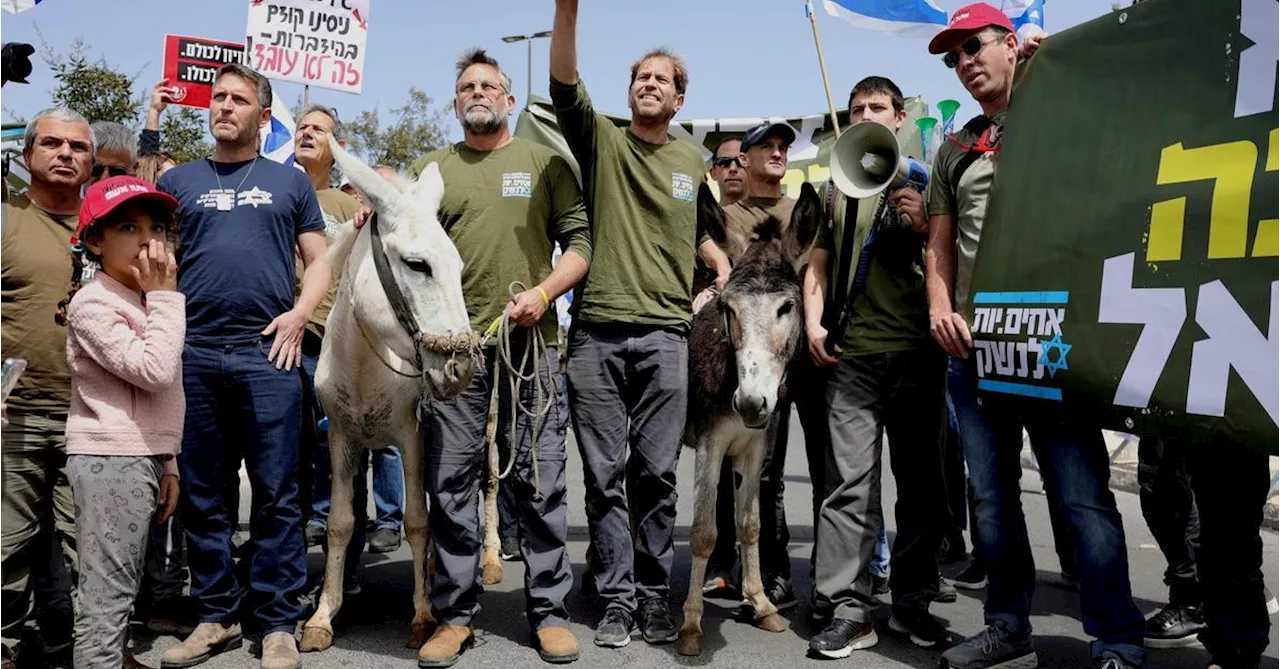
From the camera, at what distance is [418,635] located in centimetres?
466

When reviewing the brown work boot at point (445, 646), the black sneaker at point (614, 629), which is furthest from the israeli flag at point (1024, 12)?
the brown work boot at point (445, 646)

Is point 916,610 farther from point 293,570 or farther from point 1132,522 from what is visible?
point 1132,522

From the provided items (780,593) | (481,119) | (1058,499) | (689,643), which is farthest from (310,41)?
(1058,499)

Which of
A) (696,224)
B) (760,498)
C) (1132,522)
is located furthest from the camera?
(1132,522)

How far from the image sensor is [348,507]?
484 centimetres

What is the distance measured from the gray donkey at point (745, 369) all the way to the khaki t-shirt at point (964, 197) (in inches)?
23.9

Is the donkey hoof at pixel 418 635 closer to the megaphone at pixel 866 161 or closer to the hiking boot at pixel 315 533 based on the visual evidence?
the hiking boot at pixel 315 533

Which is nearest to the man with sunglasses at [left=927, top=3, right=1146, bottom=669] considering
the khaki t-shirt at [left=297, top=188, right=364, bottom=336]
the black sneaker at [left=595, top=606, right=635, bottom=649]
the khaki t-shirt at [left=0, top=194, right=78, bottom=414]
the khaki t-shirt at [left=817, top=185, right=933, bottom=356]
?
the khaki t-shirt at [left=817, top=185, right=933, bottom=356]

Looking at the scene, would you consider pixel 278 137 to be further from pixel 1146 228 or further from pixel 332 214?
pixel 1146 228

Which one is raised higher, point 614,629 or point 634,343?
point 634,343

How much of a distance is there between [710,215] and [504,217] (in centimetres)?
107

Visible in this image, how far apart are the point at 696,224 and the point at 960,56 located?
150 centimetres

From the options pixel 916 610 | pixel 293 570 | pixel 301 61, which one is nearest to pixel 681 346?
pixel 916 610

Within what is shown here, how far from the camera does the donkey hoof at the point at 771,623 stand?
16.5 ft
